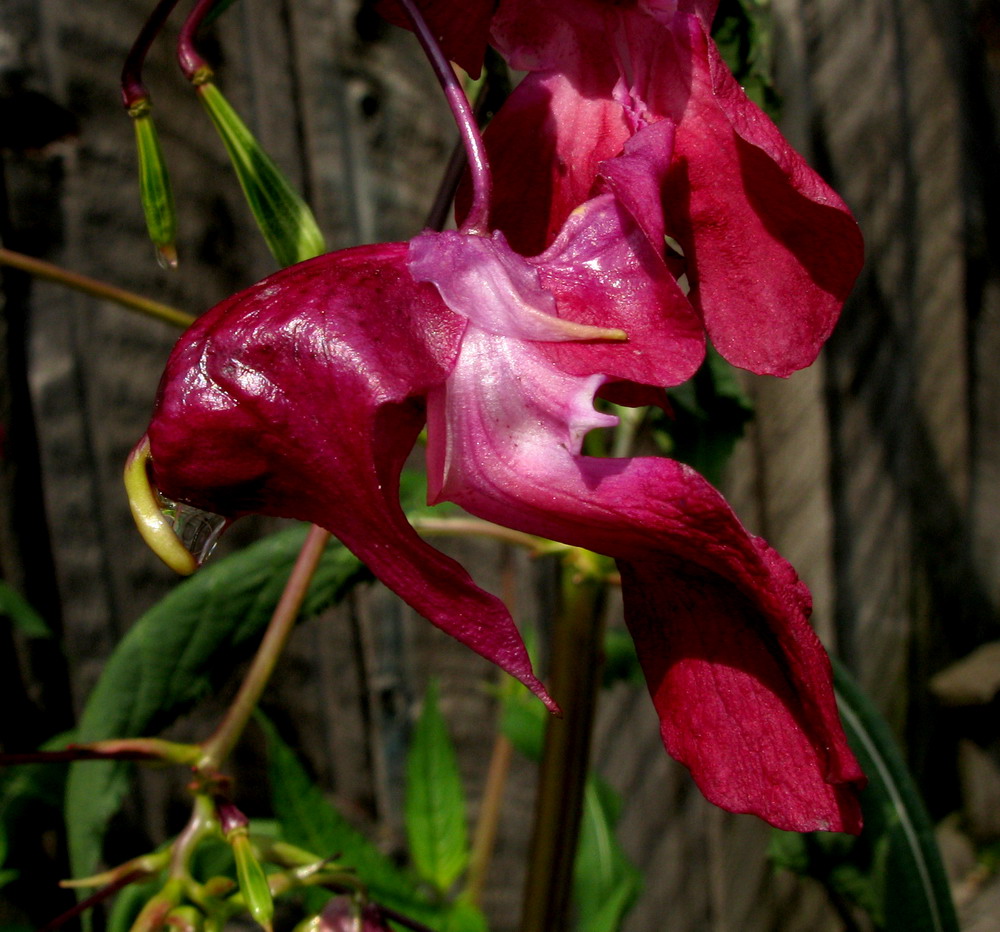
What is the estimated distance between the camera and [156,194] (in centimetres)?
35

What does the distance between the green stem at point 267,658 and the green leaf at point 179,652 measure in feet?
0.26

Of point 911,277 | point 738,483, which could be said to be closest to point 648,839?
point 738,483

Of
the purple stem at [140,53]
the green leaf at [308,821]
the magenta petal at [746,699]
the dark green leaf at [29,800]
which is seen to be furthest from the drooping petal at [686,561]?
the dark green leaf at [29,800]

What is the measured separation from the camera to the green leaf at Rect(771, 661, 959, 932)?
22.5 inches

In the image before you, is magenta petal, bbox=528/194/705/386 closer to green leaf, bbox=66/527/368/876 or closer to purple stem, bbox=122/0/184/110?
purple stem, bbox=122/0/184/110

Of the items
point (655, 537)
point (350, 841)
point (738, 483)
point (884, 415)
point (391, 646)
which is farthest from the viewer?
point (884, 415)

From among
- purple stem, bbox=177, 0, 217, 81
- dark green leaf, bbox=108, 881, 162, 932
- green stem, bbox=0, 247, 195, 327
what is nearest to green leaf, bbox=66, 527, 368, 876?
dark green leaf, bbox=108, 881, 162, 932

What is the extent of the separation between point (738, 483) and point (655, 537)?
0.77m

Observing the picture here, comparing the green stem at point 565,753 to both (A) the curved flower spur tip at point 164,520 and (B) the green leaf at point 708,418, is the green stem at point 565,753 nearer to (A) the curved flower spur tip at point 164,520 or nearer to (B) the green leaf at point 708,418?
(B) the green leaf at point 708,418

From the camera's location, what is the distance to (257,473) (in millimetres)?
230

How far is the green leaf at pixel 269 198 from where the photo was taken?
1.20 feet

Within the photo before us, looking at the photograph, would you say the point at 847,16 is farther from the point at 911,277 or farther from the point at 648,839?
the point at 648,839

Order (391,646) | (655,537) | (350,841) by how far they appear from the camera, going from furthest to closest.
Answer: (391,646)
(350,841)
(655,537)

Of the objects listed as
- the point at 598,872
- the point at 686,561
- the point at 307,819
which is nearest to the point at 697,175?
the point at 686,561
